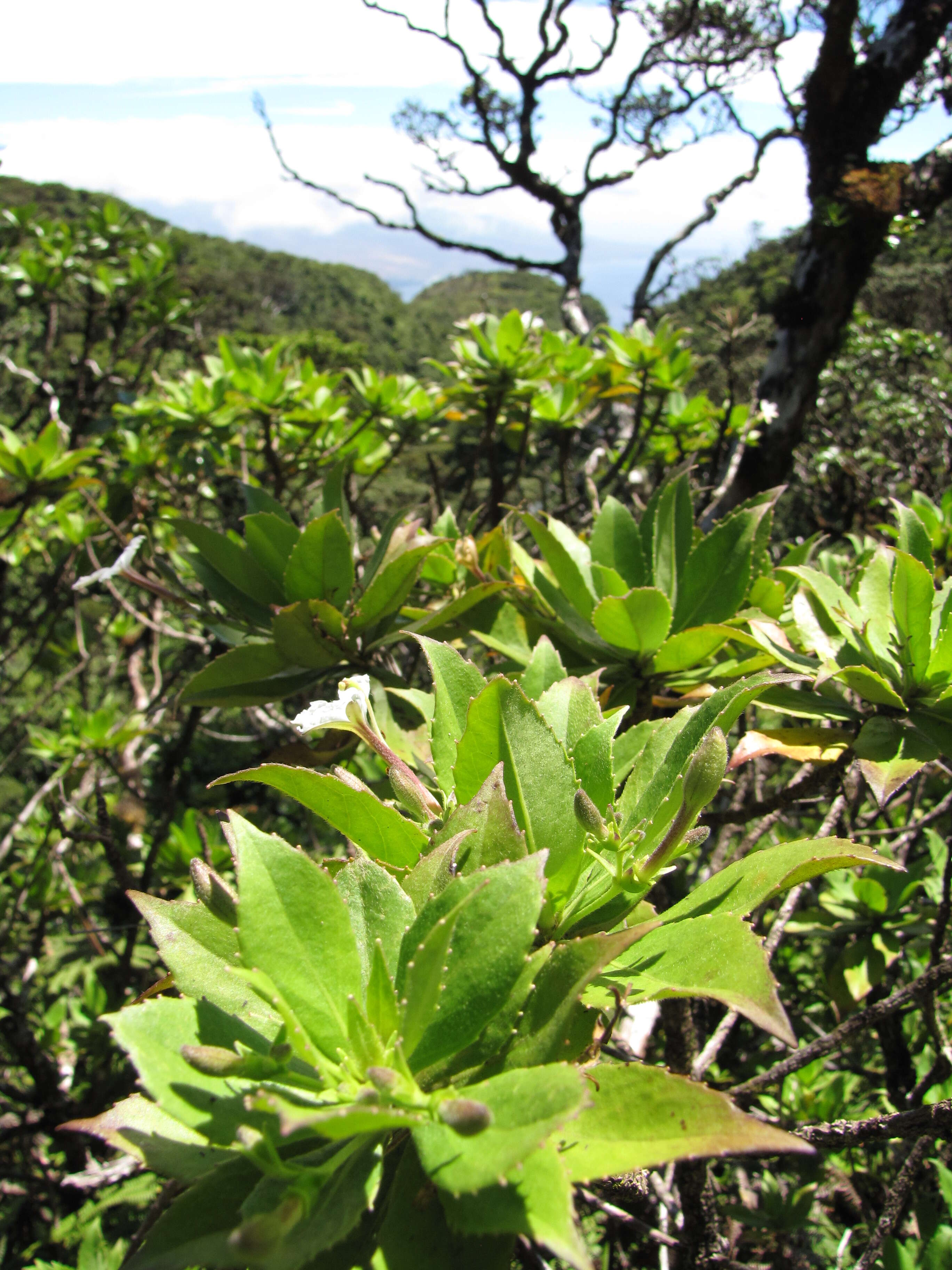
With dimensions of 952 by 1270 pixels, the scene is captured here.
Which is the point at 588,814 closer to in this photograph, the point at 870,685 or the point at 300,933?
the point at 300,933

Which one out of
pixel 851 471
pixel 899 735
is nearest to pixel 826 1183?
pixel 899 735

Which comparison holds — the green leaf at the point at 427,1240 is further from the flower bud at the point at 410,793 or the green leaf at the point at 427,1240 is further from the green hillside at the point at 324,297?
the green hillside at the point at 324,297

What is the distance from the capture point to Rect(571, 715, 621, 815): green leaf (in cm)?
95

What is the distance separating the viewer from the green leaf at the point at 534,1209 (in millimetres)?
547

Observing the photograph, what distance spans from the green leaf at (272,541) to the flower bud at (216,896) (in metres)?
0.87

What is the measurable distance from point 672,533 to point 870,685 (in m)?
0.50

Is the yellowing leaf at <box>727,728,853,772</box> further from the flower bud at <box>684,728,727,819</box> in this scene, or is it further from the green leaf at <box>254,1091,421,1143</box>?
the green leaf at <box>254,1091,421,1143</box>

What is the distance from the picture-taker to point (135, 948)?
3080 millimetres

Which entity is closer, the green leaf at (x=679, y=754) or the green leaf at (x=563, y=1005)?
the green leaf at (x=563, y=1005)

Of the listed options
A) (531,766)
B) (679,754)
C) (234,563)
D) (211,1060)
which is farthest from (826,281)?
(211,1060)

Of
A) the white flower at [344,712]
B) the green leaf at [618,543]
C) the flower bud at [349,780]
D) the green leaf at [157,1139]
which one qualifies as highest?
the green leaf at [618,543]

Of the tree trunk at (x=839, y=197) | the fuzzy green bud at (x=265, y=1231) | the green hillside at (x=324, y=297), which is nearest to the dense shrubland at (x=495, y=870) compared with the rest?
the fuzzy green bud at (x=265, y=1231)

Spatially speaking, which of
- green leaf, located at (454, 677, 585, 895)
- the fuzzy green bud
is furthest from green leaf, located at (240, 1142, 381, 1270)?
green leaf, located at (454, 677, 585, 895)

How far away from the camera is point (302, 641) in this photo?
1504 millimetres
